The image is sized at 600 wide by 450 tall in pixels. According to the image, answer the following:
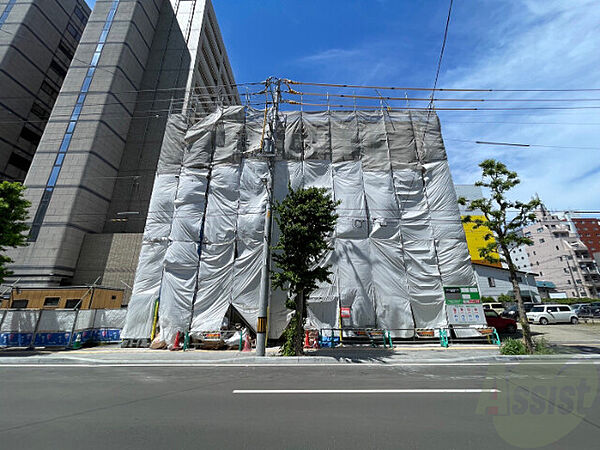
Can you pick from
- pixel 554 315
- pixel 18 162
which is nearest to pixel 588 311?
pixel 554 315

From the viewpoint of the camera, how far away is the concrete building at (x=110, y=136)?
19.0 m

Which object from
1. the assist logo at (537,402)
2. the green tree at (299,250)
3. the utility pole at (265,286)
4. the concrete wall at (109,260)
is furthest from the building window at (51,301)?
the assist logo at (537,402)

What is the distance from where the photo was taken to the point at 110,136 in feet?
73.6

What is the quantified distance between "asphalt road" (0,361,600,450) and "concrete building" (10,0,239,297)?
14.5 meters

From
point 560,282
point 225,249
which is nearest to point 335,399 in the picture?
point 225,249

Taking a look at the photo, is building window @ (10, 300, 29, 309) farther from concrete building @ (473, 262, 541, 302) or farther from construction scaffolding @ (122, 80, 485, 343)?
concrete building @ (473, 262, 541, 302)

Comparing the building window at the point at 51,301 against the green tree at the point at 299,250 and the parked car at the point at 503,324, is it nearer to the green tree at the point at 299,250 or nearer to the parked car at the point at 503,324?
the green tree at the point at 299,250

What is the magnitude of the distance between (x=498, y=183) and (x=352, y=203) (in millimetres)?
7100

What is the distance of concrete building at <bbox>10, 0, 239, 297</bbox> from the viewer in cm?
1903

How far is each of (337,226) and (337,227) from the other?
0.23 ft

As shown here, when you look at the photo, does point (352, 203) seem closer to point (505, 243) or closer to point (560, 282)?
point (505, 243)

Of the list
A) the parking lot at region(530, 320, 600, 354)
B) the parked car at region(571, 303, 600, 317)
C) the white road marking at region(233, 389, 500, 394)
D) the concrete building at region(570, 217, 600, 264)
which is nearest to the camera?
the white road marking at region(233, 389, 500, 394)

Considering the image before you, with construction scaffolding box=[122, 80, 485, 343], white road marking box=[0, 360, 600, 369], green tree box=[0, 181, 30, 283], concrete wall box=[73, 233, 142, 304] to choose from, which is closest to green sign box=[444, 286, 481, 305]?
construction scaffolding box=[122, 80, 485, 343]

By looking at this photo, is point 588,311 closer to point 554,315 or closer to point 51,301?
point 554,315
